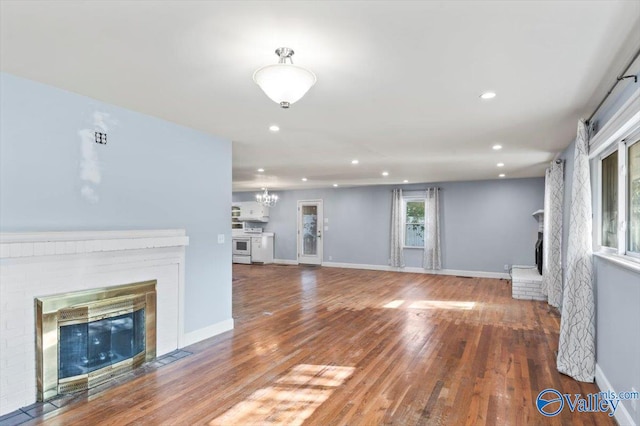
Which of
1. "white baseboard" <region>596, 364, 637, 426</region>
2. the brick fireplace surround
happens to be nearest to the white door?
the brick fireplace surround

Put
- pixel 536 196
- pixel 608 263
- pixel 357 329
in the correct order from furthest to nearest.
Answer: pixel 536 196 < pixel 357 329 < pixel 608 263

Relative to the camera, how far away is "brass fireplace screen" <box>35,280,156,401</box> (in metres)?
2.79

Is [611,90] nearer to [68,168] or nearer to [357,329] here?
[357,329]

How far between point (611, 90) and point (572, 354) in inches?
88.2

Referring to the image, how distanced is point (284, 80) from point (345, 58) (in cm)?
54

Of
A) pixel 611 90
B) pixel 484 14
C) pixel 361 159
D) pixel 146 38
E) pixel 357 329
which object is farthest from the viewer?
pixel 361 159

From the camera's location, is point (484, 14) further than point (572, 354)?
No

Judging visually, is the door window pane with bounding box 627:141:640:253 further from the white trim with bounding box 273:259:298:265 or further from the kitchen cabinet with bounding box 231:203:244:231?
the kitchen cabinet with bounding box 231:203:244:231

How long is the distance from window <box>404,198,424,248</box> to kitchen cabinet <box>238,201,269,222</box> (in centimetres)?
448

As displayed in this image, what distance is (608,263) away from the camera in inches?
114

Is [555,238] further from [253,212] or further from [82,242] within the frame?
[253,212]

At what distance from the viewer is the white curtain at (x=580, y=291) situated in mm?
3189

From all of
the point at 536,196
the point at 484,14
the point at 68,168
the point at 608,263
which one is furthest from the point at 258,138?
the point at 536,196

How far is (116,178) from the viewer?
133 inches
